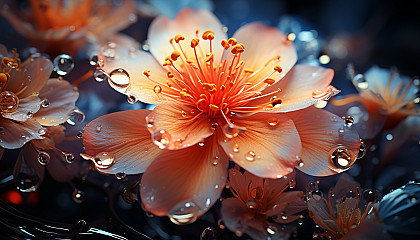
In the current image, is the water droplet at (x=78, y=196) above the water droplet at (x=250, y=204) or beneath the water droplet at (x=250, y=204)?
beneath

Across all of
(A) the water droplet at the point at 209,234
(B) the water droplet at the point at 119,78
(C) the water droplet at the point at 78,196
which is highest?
(B) the water droplet at the point at 119,78

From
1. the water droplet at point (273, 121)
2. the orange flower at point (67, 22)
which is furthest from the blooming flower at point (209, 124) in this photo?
the orange flower at point (67, 22)

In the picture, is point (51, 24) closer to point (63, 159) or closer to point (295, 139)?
point (63, 159)

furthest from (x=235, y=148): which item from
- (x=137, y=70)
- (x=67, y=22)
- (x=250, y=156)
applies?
(x=67, y=22)

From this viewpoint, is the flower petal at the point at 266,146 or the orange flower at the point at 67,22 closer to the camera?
the flower petal at the point at 266,146

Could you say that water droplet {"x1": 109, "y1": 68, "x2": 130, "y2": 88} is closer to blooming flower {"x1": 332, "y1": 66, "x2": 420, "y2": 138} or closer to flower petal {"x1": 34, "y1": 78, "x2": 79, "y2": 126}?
flower petal {"x1": 34, "y1": 78, "x2": 79, "y2": 126}

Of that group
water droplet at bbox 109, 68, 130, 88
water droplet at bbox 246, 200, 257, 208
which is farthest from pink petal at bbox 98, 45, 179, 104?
water droplet at bbox 246, 200, 257, 208

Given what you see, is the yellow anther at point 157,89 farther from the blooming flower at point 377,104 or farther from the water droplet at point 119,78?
the blooming flower at point 377,104
